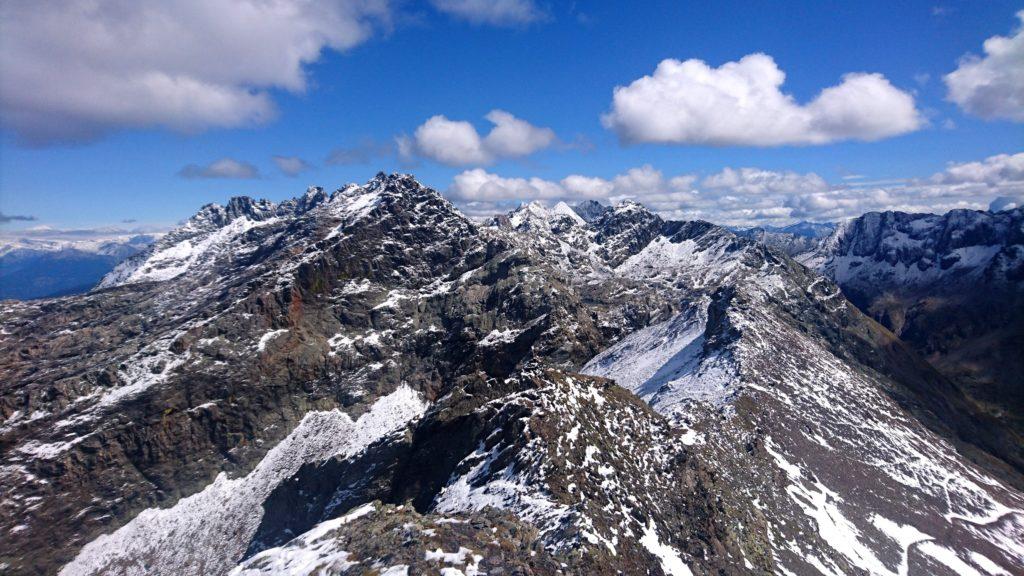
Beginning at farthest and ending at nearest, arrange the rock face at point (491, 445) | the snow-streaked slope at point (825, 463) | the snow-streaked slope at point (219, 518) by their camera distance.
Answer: the snow-streaked slope at point (219, 518)
the snow-streaked slope at point (825, 463)
the rock face at point (491, 445)

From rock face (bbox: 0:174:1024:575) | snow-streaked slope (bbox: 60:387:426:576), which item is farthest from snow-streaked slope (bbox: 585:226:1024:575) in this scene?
snow-streaked slope (bbox: 60:387:426:576)

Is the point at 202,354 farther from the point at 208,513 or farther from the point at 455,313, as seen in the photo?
the point at 455,313

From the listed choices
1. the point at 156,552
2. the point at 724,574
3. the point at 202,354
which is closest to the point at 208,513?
the point at 156,552

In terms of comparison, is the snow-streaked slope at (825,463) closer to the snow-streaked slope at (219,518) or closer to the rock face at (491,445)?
the rock face at (491,445)

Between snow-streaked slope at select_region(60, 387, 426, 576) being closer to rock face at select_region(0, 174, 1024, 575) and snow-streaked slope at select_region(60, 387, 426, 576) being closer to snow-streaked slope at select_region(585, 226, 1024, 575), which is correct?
rock face at select_region(0, 174, 1024, 575)

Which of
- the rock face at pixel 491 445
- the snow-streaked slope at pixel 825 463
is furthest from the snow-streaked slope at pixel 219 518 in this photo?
the snow-streaked slope at pixel 825 463
